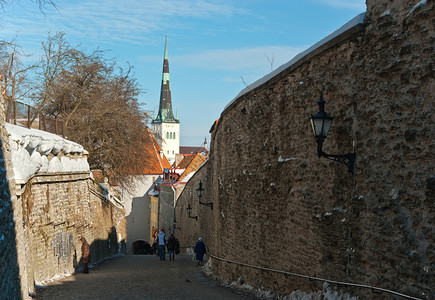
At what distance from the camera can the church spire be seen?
452 ft

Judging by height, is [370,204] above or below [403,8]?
below

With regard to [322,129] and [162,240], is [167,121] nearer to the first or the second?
[162,240]

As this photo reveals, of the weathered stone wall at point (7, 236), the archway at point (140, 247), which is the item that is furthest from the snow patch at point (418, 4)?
the archway at point (140, 247)

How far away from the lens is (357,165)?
6.98 m

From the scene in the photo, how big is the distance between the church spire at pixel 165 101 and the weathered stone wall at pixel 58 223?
116491 mm

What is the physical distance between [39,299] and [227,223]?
5.88 meters

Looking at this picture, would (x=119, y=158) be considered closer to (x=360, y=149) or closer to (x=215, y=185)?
(x=215, y=185)

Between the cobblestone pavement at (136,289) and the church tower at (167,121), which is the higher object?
the church tower at (167,121)

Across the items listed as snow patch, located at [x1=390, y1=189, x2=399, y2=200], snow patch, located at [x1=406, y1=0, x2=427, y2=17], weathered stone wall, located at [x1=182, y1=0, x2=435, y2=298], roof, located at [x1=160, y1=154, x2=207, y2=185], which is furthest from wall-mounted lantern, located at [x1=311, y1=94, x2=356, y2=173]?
roof, located at [x1=160, y1=154, x2=207, y2=185]

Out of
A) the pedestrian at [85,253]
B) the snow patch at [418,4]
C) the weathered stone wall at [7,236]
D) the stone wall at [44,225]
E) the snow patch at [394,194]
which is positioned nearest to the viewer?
the snow patch at [418,4]

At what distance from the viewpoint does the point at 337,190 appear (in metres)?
7.61

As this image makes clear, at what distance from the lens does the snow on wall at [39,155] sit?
11.1m

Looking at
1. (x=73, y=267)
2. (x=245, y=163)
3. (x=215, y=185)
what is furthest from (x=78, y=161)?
(x=245, y=163)

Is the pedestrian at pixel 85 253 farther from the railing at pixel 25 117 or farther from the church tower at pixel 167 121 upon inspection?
the church tower at pixel 167 121
